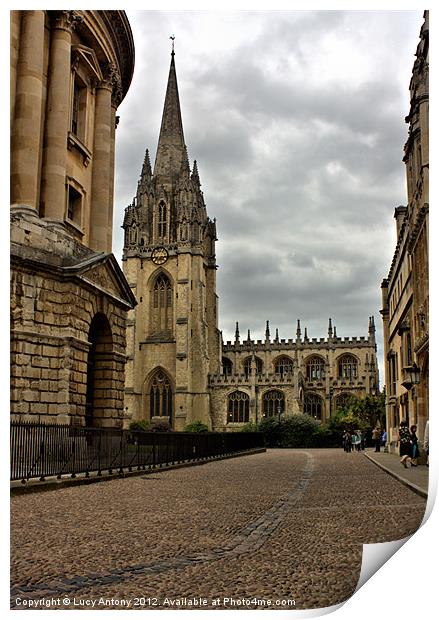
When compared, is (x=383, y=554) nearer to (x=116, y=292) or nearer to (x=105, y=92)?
(x=116, y=292)

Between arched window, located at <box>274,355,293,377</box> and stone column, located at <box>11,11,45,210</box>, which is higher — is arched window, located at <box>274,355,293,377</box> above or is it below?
below

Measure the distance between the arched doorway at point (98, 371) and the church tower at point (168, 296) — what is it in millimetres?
46224

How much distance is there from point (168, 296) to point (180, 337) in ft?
18.6

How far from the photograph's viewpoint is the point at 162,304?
227ft

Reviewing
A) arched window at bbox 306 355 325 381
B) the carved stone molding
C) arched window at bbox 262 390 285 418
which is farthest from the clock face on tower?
the carved stone molding

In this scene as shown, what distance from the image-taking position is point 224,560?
16.2 feet

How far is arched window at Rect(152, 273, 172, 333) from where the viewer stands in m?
68.4

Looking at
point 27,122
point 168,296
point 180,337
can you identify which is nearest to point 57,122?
point 27,122

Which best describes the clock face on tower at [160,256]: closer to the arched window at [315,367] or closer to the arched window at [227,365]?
the arched window at [227,365]

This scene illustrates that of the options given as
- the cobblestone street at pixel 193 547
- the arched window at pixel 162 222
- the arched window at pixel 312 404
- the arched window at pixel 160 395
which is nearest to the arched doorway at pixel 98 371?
the cobblestone street at pixel 193 547

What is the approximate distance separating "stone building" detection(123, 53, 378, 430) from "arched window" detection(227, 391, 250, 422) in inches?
3.9

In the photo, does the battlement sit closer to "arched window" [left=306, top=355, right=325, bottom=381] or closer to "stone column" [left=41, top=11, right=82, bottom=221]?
"arched window" [left=306, top=355, right=325, bottom=381]

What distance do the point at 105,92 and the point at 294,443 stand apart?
33680 millimetres

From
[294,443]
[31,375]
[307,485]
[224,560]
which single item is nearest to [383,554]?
[224,560]
